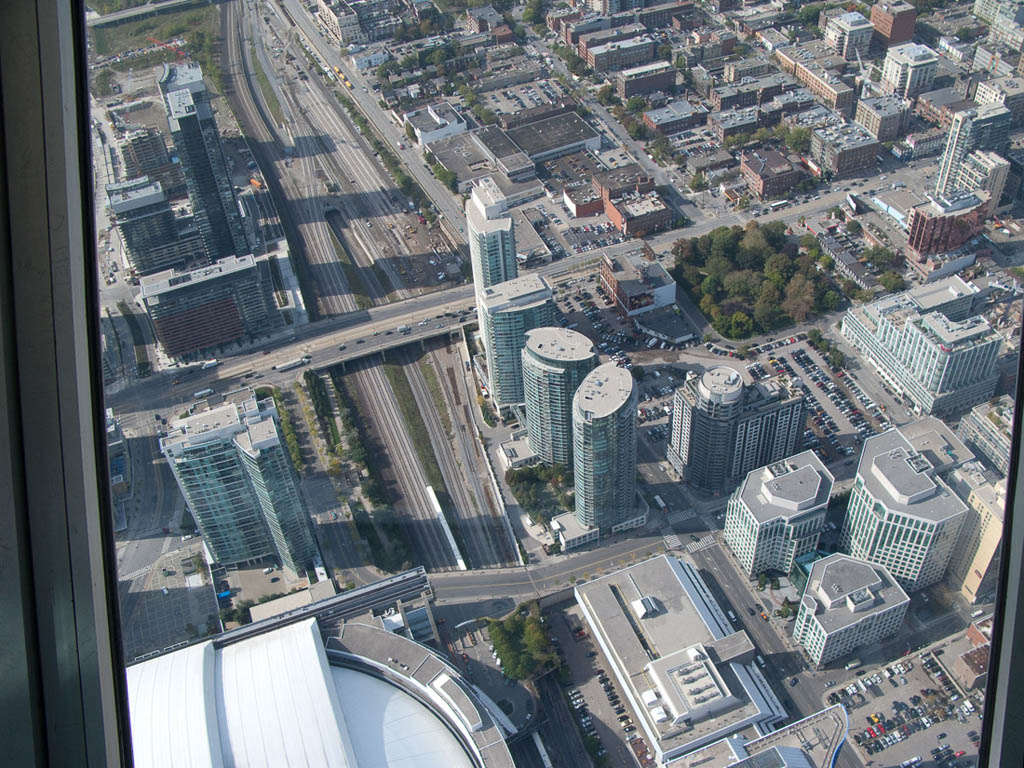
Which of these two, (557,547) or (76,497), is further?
(557,547)

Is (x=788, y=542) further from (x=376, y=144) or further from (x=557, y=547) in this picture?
(x=376, y=144)

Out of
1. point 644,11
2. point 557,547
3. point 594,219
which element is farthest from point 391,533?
point 644,11

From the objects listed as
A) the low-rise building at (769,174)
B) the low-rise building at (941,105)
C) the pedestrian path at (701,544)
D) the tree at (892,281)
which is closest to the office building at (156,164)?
the low-rise building at (769,174)

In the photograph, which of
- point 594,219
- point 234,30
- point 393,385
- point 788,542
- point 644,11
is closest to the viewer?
point 788,542

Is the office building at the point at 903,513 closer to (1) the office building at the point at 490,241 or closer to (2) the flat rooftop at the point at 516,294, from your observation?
(2) the flat rooftop at the point at 516,294

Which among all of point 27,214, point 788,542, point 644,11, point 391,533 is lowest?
point 391,533

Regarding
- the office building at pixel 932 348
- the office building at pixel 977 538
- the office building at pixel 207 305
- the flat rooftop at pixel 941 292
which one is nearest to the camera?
the office building at pixel 977 538
